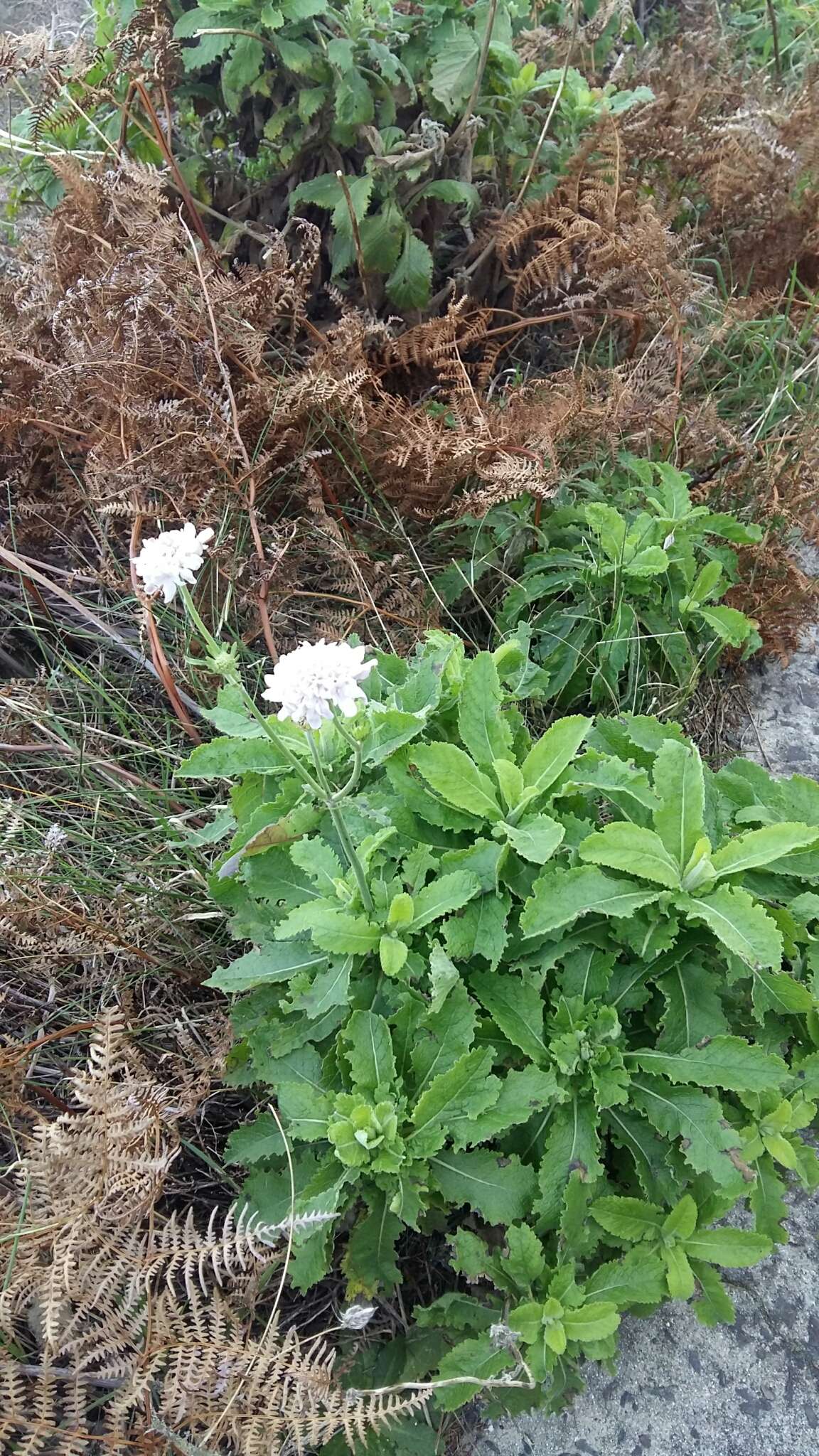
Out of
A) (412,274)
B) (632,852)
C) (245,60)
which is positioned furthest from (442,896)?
(245,60)

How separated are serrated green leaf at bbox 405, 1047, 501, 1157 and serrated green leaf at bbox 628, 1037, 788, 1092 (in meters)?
0.31

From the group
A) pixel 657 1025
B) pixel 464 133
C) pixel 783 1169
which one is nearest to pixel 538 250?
pixel 464 133

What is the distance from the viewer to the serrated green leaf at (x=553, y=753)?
1.91m

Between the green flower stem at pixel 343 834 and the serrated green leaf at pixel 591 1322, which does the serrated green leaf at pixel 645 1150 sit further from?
the green flower stem at pixel 343 834

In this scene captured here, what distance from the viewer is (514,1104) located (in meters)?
1.75

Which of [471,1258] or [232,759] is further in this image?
[232,759]

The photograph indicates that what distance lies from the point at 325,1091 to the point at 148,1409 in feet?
1.90

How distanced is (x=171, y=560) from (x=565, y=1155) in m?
1.30

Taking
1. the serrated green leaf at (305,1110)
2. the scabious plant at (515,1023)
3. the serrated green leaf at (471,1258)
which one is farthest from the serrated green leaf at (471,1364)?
the serrated green leaf at (305,1110)

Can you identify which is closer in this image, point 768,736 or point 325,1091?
point 325,1091

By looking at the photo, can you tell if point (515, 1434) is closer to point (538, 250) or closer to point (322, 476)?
point (322, 476)

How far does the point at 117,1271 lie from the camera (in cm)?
168

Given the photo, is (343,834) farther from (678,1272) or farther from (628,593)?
(628,593)

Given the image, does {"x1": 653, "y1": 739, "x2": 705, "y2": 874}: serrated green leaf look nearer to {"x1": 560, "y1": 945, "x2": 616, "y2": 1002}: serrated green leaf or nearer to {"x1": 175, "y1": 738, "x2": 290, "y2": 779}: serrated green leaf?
{"x1": 560, "y1": 945, "x2": 616, "y2": 1002}: serrated green leaf
